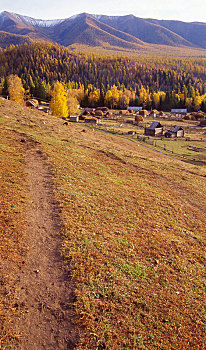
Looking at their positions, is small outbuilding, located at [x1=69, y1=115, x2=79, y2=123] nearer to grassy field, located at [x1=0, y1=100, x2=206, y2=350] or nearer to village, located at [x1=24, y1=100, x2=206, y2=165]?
village, located at [x1=24, y1=100, x2=206, y2=165]

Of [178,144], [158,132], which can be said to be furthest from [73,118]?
[178,144]

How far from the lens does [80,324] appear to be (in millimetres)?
6180

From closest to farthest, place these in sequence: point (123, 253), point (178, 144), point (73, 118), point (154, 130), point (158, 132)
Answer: point (123, 253), point (178, 144), point (154, 130), point (158, 132), point (73, 118)

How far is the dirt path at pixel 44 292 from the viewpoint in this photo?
5824mm

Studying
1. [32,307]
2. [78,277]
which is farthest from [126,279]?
[32,307]

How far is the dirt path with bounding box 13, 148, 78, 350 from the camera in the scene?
5.82 m

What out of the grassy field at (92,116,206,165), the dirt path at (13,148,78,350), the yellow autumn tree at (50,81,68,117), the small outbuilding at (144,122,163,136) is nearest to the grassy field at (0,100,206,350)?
the dirt path at (13,148,78,350)

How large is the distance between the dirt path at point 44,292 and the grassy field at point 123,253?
1.02 ft

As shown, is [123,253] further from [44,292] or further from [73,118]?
[73,118]

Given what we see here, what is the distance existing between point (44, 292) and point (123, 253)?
12.3ft

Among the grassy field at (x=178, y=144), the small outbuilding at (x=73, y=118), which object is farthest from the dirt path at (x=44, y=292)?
the small outbuilding at (x=73, y=118)

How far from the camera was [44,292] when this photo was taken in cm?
698

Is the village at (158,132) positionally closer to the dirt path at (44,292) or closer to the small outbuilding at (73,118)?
the small outbuilding at (73,118)

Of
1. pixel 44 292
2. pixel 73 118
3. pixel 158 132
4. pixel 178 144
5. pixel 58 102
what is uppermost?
pixel 58 102
